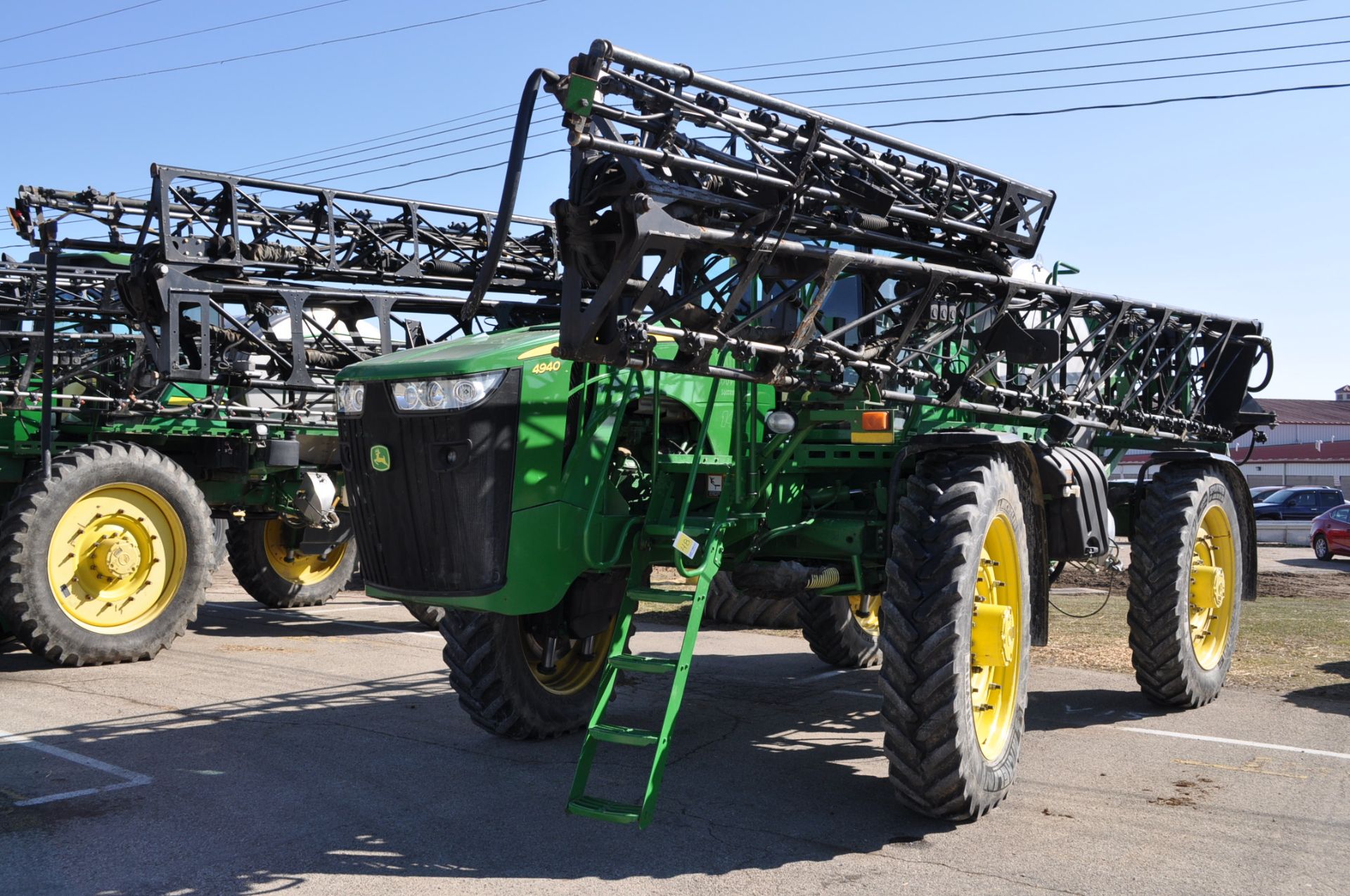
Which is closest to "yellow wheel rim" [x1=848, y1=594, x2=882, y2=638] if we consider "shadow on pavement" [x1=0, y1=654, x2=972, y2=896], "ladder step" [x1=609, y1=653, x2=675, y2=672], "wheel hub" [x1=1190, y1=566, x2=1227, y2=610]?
"shadow on pavement" [x1=0, y1=654, x2=972, y2=896]

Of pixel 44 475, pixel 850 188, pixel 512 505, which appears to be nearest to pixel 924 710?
pixel 512 505

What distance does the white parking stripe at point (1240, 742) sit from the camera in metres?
6.59

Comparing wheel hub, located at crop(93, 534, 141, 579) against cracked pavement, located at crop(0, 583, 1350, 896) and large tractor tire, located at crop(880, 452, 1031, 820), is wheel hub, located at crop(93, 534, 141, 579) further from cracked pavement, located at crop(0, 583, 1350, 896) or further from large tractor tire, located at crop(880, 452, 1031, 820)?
large tractor tire, located at crop(880, 452, 1031, 820)

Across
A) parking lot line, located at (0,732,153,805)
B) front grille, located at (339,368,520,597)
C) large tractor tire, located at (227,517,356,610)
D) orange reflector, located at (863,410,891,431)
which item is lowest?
parking lot line, located at (0,732,153,805)

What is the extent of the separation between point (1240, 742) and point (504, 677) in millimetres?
4086

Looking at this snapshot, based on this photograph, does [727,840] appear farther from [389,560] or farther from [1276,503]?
[1276,503]

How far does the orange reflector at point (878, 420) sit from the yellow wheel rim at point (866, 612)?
371cm

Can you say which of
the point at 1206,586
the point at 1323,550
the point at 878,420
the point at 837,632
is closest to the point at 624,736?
the point at 878,420

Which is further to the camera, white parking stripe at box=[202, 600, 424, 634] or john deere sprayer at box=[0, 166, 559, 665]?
white parking stripe at box=[202, 600, 424, 634]

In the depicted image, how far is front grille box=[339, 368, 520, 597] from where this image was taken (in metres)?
5.59

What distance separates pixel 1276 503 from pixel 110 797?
107 feet

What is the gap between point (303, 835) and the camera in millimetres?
5113

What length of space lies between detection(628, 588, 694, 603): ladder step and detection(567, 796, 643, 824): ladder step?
888 millimetres

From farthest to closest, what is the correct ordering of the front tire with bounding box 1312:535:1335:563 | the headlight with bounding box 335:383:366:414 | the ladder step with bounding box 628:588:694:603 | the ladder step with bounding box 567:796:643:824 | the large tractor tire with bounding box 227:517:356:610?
the front tire with bounding box 1312:535:1335:563
the large tractor tire with bounding box 227:517:356:610
the headlight with bounding box 335:383:366:414
the ladder step with bounding box 628:588:694:603
the ladder step with bounding box 567:796:643:824
